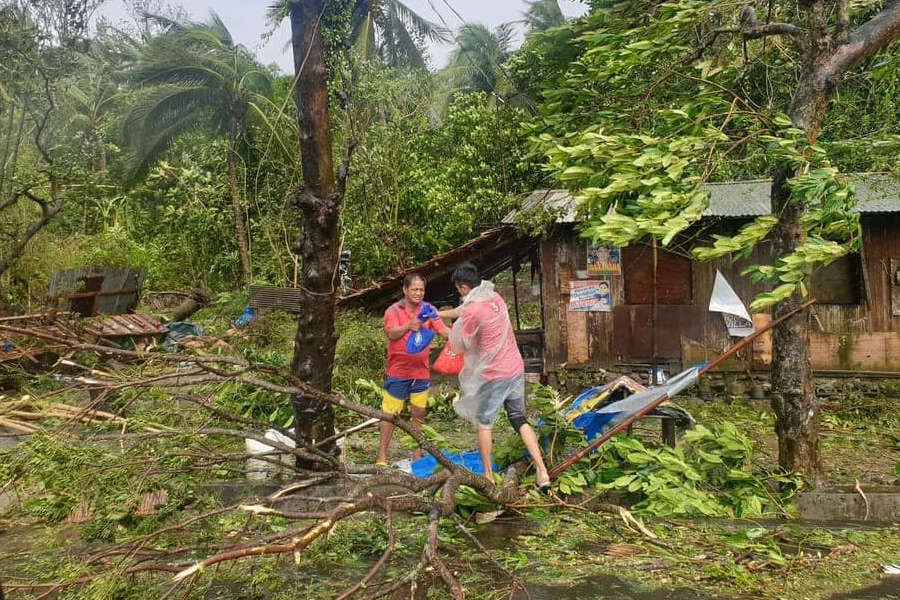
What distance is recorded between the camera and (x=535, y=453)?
16.9 feet

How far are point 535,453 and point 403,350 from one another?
160 centimetres

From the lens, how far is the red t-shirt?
6.09 meters

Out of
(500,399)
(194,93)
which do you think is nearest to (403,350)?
(500,399)

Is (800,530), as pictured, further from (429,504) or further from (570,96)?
(570,96)

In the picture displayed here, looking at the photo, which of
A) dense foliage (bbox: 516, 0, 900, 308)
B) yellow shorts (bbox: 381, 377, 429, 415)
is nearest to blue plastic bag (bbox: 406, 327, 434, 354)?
yellow shorts (bbox: 381, 377, 429, 415)

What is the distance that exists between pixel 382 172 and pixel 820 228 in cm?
1209

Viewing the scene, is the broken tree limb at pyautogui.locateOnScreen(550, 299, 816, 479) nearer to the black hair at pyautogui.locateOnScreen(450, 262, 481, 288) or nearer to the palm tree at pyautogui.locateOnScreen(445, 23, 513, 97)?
the black hair at pyautogui.locateOnScreen(450, 262, 481, 288)

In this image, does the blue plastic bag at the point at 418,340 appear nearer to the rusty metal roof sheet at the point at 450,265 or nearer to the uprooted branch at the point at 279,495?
the uprooted branch at the point at 279,495

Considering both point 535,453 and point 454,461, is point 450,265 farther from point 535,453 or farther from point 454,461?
→ point 535,453

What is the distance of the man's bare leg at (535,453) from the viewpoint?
16.8ft

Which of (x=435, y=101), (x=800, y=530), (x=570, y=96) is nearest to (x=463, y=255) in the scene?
(x=570, y=96)

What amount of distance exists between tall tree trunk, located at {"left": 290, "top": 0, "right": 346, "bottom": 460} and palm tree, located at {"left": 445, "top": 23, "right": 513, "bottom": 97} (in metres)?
15.8

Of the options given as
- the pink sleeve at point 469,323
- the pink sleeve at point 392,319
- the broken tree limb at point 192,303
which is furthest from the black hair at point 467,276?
the broken tree limb at point 192,303

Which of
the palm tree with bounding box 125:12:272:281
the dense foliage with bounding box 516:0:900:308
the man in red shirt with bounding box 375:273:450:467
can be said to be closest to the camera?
the dense foliage with bounding box 516:0:900:308
